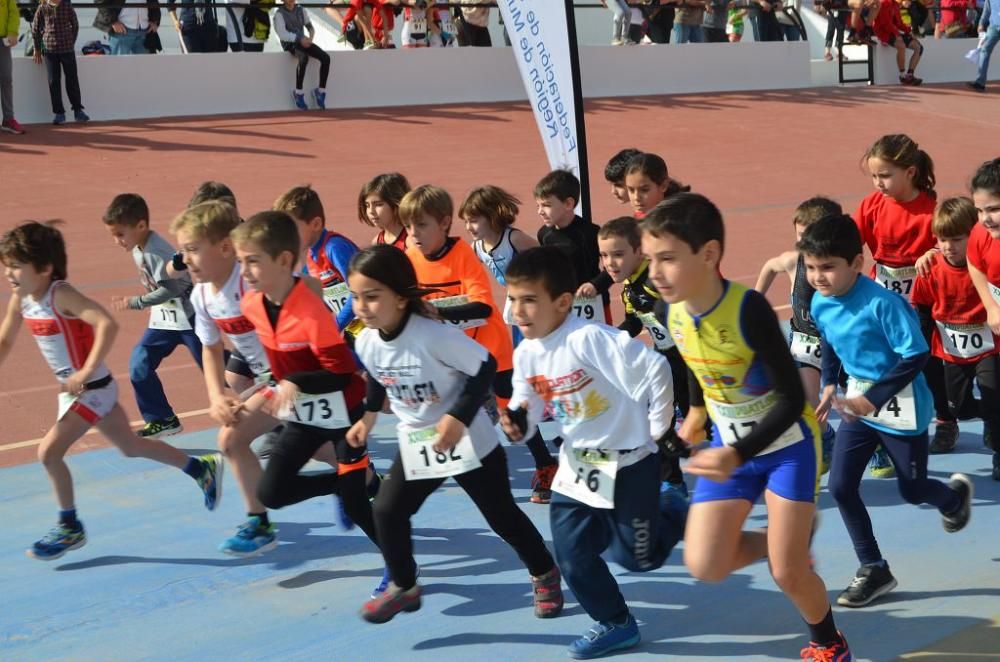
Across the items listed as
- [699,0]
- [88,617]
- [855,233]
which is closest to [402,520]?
[88,617]

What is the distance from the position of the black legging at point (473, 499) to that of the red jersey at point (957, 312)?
2759 mm

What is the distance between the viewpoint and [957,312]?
632 centimetres

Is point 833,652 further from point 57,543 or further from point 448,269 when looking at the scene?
point 57,543

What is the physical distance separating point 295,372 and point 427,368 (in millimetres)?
732

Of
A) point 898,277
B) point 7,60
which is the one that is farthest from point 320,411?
point 7,60

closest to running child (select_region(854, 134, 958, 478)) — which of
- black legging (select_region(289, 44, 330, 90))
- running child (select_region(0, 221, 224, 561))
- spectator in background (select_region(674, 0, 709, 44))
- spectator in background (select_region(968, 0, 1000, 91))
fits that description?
running child (select_region(0, 221, 224, 561))

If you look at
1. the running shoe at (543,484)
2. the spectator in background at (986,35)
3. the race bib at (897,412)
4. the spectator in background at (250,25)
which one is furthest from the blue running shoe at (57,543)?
the spectator in background at (986,35)

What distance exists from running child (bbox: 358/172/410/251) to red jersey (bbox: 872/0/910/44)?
2058 centimetres

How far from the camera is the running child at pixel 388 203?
6.54 meters

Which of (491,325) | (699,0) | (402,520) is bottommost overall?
(402,520)

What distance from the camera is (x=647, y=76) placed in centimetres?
2280

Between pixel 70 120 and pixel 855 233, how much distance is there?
47.8 ft

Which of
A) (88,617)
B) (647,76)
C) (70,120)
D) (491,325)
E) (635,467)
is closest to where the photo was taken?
(635,467)

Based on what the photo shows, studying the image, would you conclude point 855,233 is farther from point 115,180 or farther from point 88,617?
point 115,180
